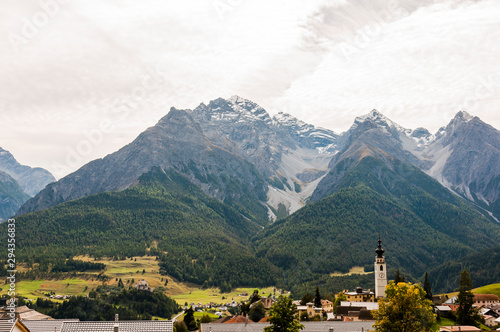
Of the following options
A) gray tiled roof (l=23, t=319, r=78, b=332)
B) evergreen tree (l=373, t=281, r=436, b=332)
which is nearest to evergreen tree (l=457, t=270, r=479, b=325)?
evergreen tree (l=373, t=281, r=436, b=332)

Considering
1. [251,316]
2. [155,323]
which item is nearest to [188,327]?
[251,316]

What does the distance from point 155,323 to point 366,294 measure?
407ft

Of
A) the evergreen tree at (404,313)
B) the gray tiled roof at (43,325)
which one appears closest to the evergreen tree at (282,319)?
the evergreen tree at (404,313)

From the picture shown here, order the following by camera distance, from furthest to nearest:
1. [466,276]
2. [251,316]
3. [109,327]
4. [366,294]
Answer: [366,294], [251,316], [466,276], [109,327]

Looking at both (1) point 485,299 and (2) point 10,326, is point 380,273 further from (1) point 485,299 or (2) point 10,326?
(2) point 10,326

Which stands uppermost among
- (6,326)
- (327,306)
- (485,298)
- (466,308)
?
(485,298)

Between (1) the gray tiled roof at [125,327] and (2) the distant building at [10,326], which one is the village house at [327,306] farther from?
(2) the distant building at [10,326]

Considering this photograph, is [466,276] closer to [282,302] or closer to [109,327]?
[282,302]

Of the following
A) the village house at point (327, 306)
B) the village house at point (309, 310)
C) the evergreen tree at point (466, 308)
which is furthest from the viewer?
the village house at point (327, 306)

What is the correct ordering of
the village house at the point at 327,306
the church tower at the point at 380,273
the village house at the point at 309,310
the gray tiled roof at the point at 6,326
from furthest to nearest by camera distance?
the village house at the point at 327,306 < the church tower at the point at 380,273 < the village house at the point at 309,310 < the gray tiled roof at the point at 6,326

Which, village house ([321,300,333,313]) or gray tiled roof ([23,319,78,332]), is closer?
gray tiled roof ([23,319,78,332])

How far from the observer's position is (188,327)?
135 metres

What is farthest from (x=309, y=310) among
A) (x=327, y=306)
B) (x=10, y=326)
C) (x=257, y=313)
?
(x=10, y=326)

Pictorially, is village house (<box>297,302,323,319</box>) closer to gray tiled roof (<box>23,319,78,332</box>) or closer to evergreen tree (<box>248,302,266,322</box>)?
evergreen tree (<box>248,302,266,322</box>)
